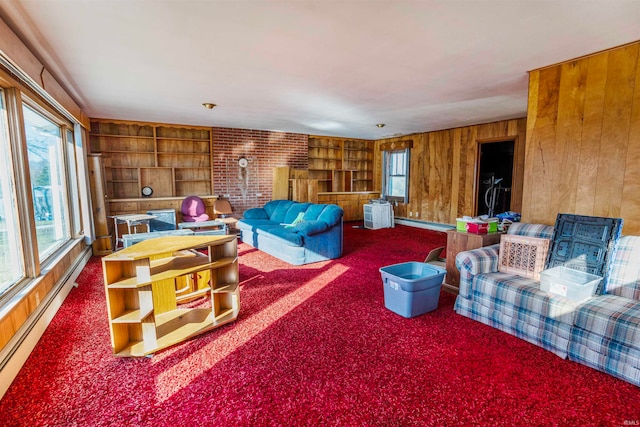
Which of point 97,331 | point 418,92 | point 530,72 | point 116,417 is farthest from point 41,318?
point 530,72

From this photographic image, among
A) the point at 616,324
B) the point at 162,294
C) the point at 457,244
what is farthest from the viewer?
the point at 457,244

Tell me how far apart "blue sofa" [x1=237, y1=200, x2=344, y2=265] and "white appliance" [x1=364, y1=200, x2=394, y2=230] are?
8.06 feet

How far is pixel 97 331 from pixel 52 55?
245 cm

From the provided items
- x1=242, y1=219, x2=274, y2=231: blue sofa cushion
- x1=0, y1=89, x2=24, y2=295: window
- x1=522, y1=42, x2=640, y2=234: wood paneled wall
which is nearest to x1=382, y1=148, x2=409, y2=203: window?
x1=242, y1=219, x2=274, y2=231: blue sofa cushion

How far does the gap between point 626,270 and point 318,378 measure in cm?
238

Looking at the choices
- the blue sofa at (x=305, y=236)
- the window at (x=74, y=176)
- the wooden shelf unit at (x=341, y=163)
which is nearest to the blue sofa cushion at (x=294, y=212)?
the blue sofa at (x=305, y=236)

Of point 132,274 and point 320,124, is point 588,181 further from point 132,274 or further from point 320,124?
point 320,124

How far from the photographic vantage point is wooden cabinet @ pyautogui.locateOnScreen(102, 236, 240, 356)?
7.21ft

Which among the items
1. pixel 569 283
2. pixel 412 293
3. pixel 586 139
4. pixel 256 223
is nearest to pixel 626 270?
pixel 569 283

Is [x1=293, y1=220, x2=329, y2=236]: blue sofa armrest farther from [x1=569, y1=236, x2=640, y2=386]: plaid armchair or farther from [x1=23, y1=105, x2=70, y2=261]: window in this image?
[x1=569, y1=236, x2=640, y2=386]: plaid armchair

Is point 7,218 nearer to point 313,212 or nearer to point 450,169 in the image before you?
point 313,212

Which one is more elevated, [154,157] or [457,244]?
[154,157]

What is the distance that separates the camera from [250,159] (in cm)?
714

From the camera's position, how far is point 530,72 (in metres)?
3.14
